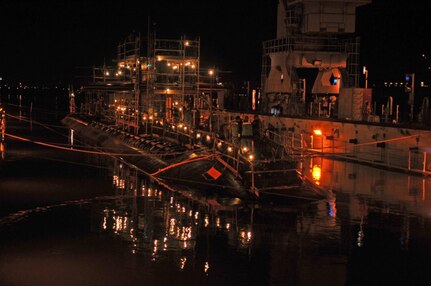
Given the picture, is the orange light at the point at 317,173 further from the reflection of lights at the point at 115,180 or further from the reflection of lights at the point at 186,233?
the reflection of lights at the point at 186,233

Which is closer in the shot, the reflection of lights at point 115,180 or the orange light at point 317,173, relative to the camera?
the reflection of lights at point 115,180

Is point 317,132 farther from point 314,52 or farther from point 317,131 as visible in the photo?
point 314,52

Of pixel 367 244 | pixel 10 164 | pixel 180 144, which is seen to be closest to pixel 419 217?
pixel 367 244

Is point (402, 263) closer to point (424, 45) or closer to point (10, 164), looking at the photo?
point (10, 164)

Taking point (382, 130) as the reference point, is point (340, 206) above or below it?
below

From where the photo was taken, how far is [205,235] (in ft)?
47.8

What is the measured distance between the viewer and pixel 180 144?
28328mm

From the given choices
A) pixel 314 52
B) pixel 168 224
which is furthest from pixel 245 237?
pixel 314 52

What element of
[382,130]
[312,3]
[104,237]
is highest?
[312,3]

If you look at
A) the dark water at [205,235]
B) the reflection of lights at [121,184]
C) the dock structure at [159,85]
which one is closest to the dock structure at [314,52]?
the dock structure at [159,85]

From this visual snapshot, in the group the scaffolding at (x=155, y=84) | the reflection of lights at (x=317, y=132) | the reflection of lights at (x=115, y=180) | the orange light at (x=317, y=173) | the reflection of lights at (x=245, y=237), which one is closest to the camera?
the reflection of lights at (x=245, y=237)

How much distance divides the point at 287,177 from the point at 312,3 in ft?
68.8

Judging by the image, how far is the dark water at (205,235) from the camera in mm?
11531

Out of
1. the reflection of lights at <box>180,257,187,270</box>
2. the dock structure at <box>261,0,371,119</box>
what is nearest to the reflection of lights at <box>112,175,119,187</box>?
the reflection of lights at <box>180,257,187,270</box>
